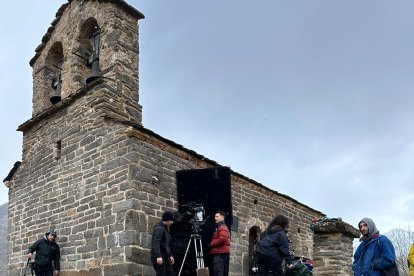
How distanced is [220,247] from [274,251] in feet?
4.24

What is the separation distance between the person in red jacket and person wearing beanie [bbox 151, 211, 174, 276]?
2.36 feet

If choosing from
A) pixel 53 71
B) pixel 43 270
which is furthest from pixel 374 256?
pixel 53 71

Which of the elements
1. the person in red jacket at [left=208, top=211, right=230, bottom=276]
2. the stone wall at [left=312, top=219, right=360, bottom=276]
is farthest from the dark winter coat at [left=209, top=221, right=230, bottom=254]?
the stone wall at [left=312, top=219, right=360, bottom=276]

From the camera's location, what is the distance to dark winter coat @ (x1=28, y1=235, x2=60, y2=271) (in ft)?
30.4

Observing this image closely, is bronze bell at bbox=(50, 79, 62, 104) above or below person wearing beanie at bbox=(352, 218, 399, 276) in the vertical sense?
above

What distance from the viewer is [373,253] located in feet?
18.6

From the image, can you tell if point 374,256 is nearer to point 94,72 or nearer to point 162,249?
point 162,249

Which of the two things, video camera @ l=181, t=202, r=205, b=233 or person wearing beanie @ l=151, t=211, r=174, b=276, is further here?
video camera @ l=181, t=202, r=205, b=233

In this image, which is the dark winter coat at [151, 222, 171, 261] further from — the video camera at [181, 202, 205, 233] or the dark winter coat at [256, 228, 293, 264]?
the dark winter coat at [256, 228, 293, 264]

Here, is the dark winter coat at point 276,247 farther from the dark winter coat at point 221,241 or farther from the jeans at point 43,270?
the jeans at point 43,270

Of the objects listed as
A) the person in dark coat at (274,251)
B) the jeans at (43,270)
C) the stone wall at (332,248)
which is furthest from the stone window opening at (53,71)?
the stone wall at (332,248)

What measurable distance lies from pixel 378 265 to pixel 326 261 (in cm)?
265

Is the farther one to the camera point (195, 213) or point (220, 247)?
point (195, 213)

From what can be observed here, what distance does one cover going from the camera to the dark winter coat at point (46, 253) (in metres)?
A: 9.27
